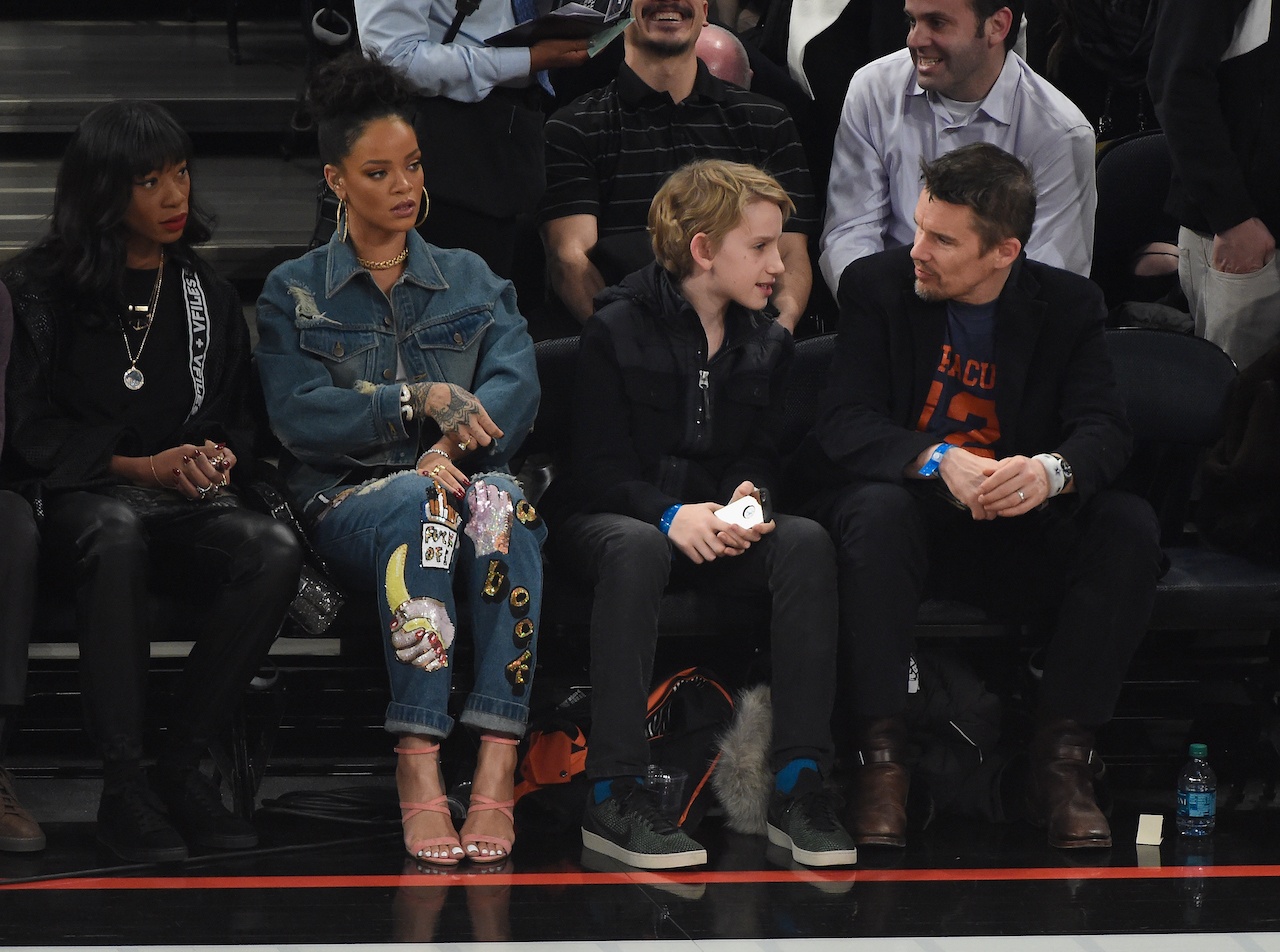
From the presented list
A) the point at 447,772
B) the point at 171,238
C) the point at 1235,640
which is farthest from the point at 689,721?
the point at 1235,640

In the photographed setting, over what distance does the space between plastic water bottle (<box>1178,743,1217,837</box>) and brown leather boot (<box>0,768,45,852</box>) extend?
2.21 meters

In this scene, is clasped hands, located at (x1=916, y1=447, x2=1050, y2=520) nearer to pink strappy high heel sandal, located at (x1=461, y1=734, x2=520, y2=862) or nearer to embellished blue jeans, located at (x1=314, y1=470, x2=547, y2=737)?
embellished blue jeans, located at (x1=314, y1=470, x2=547, y2=737)

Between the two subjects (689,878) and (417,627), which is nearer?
(689,878)

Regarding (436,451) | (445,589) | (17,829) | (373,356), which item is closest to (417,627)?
(445,589)

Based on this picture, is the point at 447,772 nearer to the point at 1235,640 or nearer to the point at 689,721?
the point at 689,721

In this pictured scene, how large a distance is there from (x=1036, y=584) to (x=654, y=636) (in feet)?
2.75

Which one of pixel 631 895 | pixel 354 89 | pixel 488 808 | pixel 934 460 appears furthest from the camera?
pixel 354 89

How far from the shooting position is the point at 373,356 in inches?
133

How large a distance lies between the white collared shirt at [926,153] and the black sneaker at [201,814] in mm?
1954

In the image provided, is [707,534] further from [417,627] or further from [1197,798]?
[1197,798]

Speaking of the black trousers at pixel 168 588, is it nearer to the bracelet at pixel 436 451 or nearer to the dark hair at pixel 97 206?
the bracelet at pixel 436 451

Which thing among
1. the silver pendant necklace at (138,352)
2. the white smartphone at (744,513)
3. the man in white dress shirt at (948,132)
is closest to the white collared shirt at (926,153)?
the man in white dress shirt at (948,132)

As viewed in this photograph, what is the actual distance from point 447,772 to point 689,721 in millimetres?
580

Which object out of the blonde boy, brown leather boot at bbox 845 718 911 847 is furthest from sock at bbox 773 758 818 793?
brown leather boot at bbox 845 718 911 847
